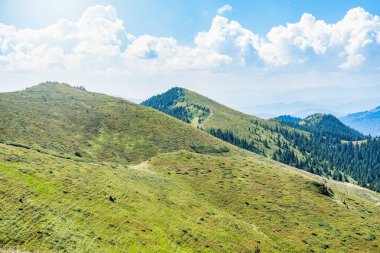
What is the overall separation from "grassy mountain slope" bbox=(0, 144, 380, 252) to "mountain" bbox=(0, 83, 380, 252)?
0.55 ft

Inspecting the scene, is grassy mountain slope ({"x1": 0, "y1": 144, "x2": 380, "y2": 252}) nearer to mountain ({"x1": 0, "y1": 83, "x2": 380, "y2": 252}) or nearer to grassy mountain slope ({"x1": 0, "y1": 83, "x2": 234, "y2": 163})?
mountain ({"x1": 0, "y1": 83, "x2": 380, "y2": 252})

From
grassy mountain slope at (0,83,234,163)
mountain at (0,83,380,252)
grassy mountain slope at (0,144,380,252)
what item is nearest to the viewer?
grassy mountain slope at (0,144,380,252)

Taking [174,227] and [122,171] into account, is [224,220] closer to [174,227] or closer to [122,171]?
[174,227]

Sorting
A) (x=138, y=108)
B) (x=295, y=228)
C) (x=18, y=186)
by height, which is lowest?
(x=295, y=228)

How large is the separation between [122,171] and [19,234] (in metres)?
34.2

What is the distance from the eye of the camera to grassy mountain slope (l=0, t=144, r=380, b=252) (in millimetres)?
34656

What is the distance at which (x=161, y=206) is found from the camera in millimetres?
50000

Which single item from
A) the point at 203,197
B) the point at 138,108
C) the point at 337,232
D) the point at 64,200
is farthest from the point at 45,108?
the point at 337,232

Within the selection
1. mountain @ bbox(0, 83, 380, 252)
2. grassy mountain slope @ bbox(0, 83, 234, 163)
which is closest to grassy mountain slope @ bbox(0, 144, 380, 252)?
mountain @ bbox(0, 83, 380, 252)

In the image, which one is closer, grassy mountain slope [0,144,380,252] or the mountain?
grassy mountain slope [0,144,380,252]

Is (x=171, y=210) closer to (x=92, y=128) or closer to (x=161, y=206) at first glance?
(x=161, y=206)

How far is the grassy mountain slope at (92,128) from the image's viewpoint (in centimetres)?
10588

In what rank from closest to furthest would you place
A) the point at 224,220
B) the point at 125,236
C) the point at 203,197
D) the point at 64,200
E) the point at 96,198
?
1. the point at 125,236
2. the point at 64,200
3. the point at 96,198
4. the point at 224,220
5. the point at 203,197

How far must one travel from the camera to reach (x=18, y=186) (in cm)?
3841
